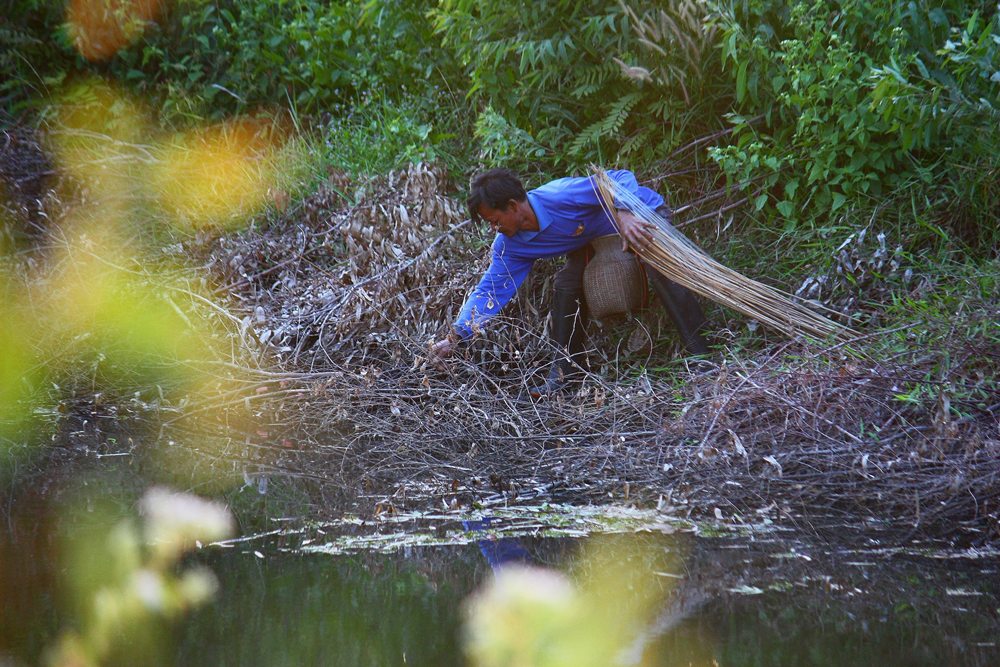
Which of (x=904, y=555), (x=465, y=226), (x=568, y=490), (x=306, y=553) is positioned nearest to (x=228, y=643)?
(x=306, y=553)

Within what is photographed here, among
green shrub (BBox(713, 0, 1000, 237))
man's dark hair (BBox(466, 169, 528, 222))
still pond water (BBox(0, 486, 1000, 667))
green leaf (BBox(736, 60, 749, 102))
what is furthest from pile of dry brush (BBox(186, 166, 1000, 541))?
green leaf (BBox(736, 60, 749, 102))

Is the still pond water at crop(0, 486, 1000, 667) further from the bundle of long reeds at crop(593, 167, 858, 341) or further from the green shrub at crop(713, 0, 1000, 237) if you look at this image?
the green shrub at crop(713, 0, 1000, 237)

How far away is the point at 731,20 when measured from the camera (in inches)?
197

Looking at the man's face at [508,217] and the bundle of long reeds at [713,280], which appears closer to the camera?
the bundle of long reeds at [713,280]

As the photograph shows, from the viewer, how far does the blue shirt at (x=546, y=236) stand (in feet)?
16.0

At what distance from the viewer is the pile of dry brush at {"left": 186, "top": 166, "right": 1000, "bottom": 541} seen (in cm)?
345

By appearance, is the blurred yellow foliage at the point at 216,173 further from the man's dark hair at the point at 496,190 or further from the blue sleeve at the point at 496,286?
the man's dark hair at the point at 496,190

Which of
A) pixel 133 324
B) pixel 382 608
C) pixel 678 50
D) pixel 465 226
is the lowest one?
pixel 133 324

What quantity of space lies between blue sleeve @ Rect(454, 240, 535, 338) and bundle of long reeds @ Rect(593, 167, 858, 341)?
0.50m

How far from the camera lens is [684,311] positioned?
4.82 m

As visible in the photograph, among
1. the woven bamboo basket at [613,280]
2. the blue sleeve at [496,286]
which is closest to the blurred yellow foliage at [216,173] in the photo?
the blue sleeve at [496,286]

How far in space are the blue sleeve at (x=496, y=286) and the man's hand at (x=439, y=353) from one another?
162 millimetres

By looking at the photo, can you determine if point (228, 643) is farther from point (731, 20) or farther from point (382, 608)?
point (731, 20)

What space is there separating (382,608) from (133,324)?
3579mm
